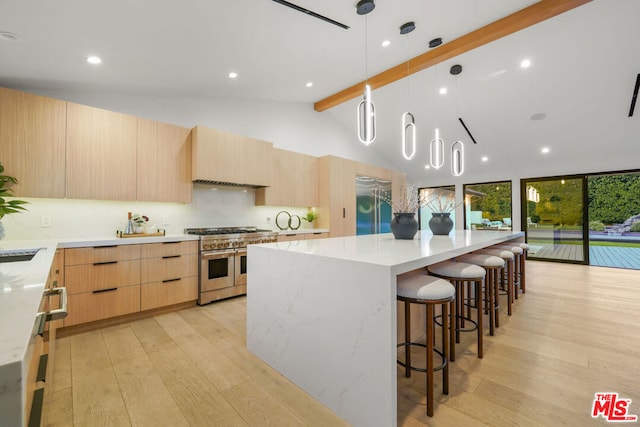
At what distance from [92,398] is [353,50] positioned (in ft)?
13.6

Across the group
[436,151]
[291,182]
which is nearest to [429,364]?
[436,151]

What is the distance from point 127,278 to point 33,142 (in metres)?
1.52

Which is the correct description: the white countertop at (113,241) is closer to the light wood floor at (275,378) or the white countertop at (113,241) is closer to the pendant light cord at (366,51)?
the light wood floor at (275,378)

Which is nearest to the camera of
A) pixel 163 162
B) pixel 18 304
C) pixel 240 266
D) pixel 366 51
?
pixel 18 304

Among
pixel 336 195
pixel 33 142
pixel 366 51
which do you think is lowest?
pixel 336 195

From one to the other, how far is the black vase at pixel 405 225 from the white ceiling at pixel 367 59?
2.09 meters

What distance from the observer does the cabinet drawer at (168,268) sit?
2980mm

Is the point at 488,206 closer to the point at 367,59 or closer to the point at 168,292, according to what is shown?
the point at 367,59

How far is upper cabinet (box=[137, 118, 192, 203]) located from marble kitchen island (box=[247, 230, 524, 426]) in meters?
1.93

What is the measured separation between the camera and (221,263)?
3.54 m

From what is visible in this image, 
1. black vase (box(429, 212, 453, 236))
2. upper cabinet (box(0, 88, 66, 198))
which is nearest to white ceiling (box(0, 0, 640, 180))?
upper cabinet (box(0, 88, 66, 198))

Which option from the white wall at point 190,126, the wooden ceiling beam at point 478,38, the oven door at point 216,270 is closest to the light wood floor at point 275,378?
the oven door at point 216,270

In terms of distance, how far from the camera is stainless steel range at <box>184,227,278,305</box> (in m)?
3.38
